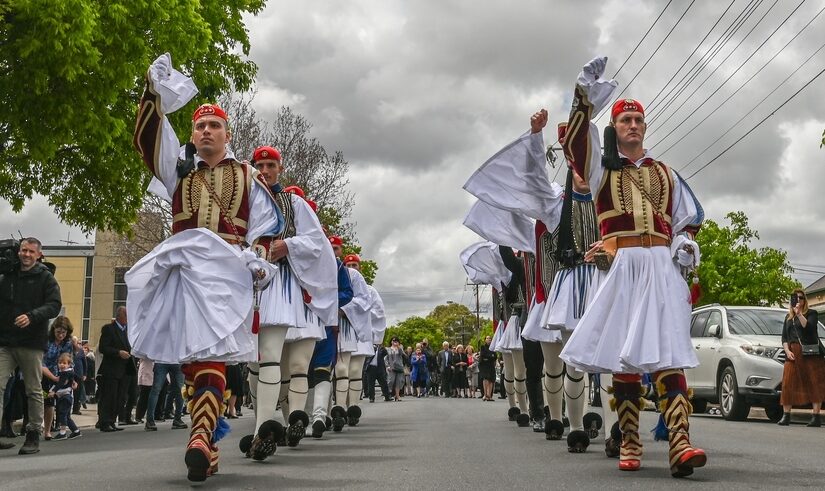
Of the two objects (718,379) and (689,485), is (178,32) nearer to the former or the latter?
(718,379)

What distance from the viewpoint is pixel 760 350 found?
15.4 meters

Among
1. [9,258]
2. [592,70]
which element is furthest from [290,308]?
[9,258]

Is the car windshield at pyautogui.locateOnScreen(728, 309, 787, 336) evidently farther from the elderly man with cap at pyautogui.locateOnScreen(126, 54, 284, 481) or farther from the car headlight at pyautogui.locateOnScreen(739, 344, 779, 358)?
the elderly man with cap at pyautogui.locateOnScreen(126, 54, 284, 481)

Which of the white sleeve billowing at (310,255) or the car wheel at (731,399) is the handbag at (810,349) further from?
the white sleeve billowing at (310,255)

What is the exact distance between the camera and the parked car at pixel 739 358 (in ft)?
49.4

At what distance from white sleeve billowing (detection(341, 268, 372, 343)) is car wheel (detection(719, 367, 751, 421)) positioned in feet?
18.5

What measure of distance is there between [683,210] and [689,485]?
6.43 feet

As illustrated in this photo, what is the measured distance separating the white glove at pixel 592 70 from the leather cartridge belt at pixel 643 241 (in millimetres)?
1016

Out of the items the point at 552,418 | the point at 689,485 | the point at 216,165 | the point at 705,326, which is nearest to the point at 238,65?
the point at 705,326

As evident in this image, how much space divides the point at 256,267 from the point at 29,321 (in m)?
4.89

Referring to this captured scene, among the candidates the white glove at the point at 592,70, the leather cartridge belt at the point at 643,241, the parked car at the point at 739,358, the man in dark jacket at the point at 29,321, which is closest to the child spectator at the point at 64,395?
the man in dark jacket at the point at 29,321

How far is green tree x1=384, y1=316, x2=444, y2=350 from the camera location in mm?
178250

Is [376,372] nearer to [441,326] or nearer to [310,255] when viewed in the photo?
[310,255]

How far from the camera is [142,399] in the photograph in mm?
16781
